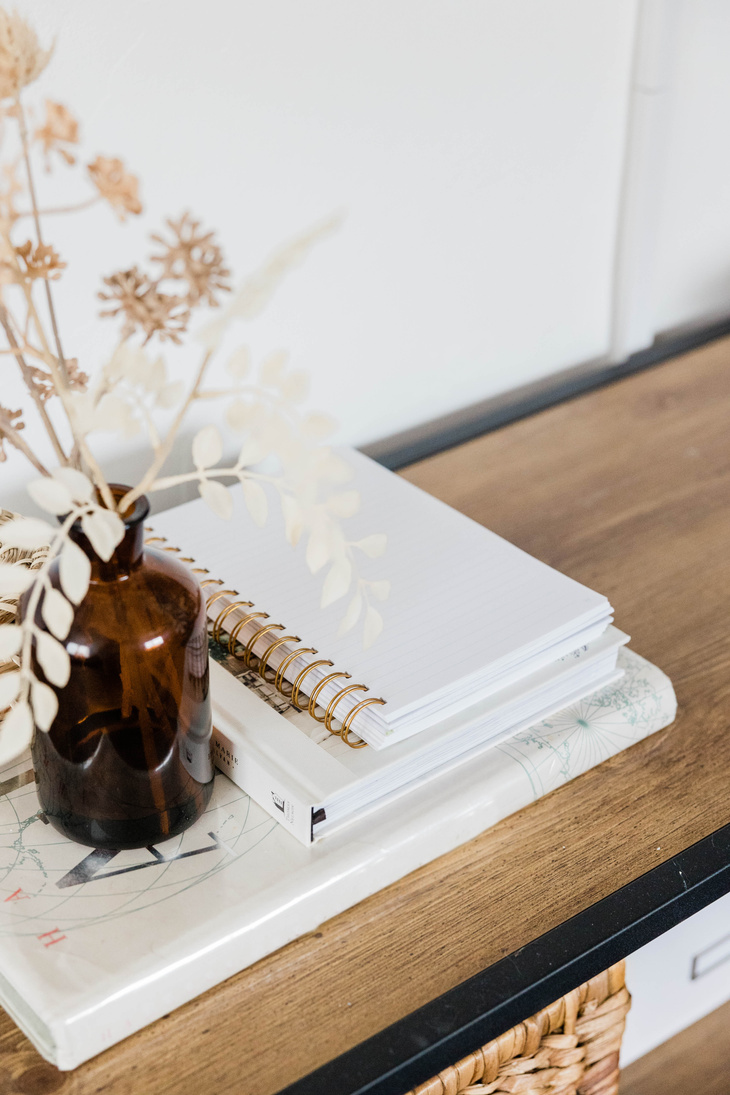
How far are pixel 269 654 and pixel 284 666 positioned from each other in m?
0.02

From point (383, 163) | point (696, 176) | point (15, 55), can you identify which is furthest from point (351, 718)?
point (696, 176)

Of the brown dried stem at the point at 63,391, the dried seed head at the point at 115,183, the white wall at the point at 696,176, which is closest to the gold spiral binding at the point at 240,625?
the brown dried stem at the point at 63,391

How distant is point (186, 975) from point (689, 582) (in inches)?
19.7

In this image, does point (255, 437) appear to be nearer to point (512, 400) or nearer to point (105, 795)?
point (105, 795)

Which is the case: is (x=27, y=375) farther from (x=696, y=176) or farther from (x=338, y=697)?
(x=696, y=176)

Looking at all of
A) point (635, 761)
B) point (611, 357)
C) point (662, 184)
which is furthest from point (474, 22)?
point (635, 761)

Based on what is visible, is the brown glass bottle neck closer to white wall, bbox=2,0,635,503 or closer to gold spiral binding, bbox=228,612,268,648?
gold spiral binding, bbox=228,612,268,648

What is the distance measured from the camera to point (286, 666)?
2.07ft

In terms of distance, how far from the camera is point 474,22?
90 centimetres

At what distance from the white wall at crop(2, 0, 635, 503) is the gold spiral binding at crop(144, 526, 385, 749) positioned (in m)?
0.26

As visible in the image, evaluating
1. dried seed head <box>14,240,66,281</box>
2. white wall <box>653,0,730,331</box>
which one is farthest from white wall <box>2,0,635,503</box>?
dried seed head <box>14,240,66,281</box>

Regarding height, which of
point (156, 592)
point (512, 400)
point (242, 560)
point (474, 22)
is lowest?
point (512, 400)

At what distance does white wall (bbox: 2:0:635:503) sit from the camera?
30.0 inches

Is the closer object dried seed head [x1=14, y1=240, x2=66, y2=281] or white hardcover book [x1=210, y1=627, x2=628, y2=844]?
dried seed head [x1=14, y1=240, x2=66, y2=281]
